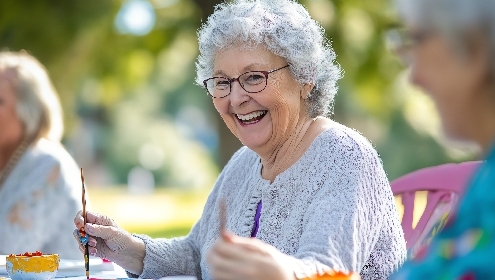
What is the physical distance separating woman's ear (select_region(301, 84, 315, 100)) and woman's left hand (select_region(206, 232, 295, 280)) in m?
1.01

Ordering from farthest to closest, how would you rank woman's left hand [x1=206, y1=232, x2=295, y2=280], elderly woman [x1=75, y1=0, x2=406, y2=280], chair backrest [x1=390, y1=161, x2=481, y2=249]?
chair backrest [x1=390, y1=161, x2=481, y2=249] < elderly woman [x1=75, y1=0, x2=406, y2=280] < woman's left hand [x1=206, y1=232, x2=295, y2=280]

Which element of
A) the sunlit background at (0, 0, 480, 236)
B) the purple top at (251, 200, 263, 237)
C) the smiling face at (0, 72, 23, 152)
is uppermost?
the sunlit background at (0, 0, 480, 236)

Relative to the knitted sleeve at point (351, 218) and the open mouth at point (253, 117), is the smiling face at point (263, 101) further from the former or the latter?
the knitted sleeve at point (351, 218)

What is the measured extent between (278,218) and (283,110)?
33 cm

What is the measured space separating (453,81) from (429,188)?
1.50 m

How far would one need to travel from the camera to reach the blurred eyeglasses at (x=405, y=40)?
1.09 metres

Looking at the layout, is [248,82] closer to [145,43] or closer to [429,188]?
[429,188]

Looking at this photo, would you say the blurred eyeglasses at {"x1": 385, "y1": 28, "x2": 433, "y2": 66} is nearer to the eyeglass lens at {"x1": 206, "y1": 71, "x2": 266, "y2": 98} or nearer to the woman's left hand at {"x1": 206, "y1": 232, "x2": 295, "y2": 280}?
the woman's left hand at {"x1": 206, "y1": 232, "x2": 295, "y2": 280}

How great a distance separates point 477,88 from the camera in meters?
1.04

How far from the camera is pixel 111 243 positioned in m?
2.27

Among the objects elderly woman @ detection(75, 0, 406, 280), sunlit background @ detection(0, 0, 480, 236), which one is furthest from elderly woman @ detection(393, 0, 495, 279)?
sunlit background @ detection(0, 0, 480, 236)

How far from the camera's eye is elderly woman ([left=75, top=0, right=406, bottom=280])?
194cm

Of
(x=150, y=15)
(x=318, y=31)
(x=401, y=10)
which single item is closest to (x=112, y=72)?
(x=150, y=15)

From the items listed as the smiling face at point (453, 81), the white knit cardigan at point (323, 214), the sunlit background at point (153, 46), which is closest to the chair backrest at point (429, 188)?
the white knit cardigan at point (323, 214)
